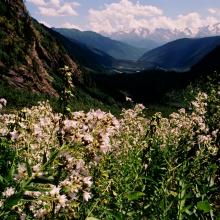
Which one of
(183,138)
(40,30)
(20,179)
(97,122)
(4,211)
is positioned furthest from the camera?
(40,30)

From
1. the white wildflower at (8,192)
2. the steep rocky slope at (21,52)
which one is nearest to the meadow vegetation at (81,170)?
the white wildflower at (8,192)

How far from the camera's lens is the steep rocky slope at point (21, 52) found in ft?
407

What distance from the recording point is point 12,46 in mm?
130375

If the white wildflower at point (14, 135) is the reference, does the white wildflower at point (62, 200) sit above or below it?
below

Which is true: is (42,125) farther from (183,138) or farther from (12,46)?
(12,46)

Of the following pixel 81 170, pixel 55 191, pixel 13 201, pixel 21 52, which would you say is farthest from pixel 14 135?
pixel 21 52

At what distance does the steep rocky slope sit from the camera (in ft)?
407

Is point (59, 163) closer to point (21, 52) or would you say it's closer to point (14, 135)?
point (14, 135)

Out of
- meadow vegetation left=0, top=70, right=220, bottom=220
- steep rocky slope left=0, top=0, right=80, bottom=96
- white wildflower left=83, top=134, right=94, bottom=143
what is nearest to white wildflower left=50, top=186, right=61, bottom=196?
meadow vegetation left=0, top=70, right=220, bottom=220

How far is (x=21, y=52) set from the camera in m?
129

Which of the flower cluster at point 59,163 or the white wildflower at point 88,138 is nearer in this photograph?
the flower cluster at point 59,163

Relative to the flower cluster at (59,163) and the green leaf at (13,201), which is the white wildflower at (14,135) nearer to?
the flower cluster at (59,163)

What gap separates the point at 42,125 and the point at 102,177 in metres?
0.86

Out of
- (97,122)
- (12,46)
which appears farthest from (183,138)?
(12,46)
